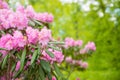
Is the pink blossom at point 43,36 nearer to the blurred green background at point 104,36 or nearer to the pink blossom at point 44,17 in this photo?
the pink blossom at point 44,17

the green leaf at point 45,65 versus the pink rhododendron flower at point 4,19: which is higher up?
the pink rhododendron flower at point 4,19

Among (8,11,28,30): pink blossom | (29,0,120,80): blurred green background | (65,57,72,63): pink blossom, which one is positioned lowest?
(8,11,28,30): pink blossom

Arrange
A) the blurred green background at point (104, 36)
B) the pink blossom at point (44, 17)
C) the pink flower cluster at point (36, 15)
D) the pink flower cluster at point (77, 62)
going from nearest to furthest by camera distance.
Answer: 1. the pink flower cluster at point (36, 15)
2. the pink blossom at point (44, 17)
3. the pink flower cluster at point (77, 62)
4. the blurred green background at point (104, 36)

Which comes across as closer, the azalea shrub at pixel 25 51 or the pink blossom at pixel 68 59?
the azalea shrub at pixel 25 51

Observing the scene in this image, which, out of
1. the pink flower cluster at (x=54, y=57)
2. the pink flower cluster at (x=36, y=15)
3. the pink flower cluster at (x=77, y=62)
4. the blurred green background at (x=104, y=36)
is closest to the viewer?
the pink flower cluster at (x=54, y=57)

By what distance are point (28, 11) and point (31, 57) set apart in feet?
2.28

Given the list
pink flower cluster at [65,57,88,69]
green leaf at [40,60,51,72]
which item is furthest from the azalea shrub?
pink flower cluster at [65,57,88,69]

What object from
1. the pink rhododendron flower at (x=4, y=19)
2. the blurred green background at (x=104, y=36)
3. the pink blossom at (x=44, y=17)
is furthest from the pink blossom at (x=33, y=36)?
the blurred green background at (x=104, y=36)

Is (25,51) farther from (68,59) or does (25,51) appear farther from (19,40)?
(68,59)

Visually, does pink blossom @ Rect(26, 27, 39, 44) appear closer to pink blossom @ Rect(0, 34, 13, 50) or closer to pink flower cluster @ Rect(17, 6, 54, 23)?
pink blossom @ Rect(0, 34, 13, 50)

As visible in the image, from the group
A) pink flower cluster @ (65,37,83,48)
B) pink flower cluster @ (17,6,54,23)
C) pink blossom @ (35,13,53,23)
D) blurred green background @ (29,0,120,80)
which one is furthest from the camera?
blurred green background @ (29,0,120,80)

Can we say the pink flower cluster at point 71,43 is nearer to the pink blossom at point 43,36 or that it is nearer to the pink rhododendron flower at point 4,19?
the pink rhododendron flower at point 4,19

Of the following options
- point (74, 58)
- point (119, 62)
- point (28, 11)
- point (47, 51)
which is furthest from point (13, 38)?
point (119, 62)

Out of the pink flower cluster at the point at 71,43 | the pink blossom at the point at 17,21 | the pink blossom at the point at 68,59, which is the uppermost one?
the pink blossom at the point at 68,59
